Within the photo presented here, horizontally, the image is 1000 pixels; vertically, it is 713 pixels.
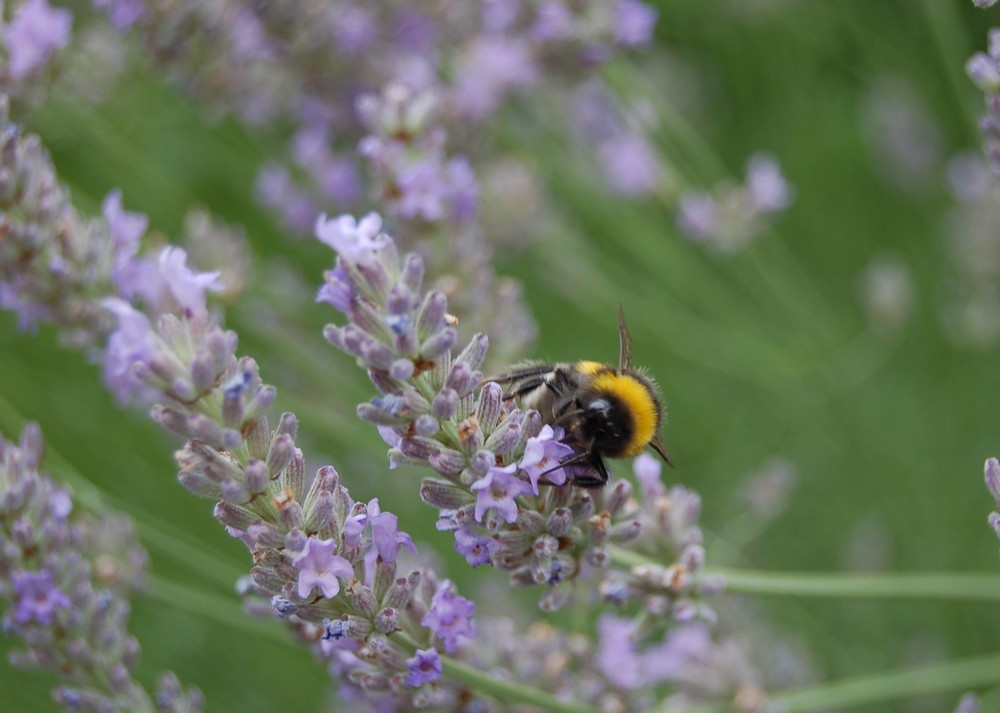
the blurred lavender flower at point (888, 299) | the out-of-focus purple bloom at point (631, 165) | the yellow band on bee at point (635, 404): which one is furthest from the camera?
the blurred lavender flower at point (888, 299)

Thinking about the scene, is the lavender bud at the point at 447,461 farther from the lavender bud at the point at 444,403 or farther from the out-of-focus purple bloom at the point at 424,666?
the out-of-focus purple bloom at the point at 424,666

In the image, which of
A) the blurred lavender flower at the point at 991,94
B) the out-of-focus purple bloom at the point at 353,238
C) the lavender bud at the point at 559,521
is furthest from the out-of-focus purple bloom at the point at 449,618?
the blurred lavender flower at the point at 991,94

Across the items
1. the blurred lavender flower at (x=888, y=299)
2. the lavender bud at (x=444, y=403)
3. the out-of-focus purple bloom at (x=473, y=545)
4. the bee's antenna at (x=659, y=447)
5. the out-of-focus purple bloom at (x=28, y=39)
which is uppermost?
the blurred lavender flower at (x=888, y=299)

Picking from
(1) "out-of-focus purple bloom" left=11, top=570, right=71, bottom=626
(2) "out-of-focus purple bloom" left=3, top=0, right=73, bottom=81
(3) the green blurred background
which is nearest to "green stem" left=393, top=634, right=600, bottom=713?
(1) "out-of-focus purple bloom" left=11, top=570, right=71, bottom=626

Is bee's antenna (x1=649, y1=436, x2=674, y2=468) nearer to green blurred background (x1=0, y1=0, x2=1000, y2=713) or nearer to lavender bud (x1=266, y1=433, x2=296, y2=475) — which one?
lavender bud (x1=266, y1=433, x2=296, y2=475)

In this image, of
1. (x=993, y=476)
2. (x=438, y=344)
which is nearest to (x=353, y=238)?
(x=438, y=344)

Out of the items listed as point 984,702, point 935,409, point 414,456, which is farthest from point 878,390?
point 414,456

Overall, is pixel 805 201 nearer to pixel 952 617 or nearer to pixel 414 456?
pixel 952 617
